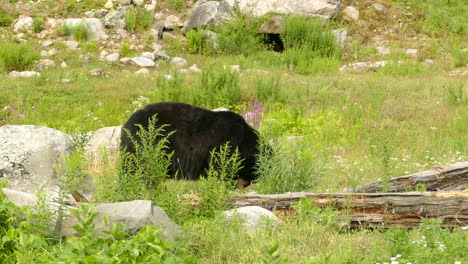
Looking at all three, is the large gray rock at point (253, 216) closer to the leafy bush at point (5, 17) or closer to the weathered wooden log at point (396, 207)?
the weathered wooden log at point (396, 207)

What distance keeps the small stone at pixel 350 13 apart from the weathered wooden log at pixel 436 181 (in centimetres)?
1320

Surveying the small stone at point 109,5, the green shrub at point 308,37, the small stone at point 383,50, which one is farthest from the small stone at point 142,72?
the small stone at point 383,50

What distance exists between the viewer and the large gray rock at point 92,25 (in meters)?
17.5

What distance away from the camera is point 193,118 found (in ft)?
24.1

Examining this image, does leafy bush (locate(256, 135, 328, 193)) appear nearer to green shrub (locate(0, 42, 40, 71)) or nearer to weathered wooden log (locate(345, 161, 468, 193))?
weathered wooden log (locate(345, 161, 468, 193))

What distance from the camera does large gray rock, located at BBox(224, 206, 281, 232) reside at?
17.3 ft

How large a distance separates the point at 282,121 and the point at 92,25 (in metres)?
8.76

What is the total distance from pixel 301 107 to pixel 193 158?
510cm

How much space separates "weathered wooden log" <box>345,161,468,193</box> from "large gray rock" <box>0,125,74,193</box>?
320 cm

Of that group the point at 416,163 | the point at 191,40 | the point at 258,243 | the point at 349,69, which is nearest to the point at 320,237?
the point at 258,243

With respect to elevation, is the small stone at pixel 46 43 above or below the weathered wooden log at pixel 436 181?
below

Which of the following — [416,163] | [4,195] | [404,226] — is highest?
Answer: [4,195]

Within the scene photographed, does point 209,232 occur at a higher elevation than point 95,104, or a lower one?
higher

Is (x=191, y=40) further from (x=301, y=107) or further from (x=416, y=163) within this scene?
(x=416, y=163)
